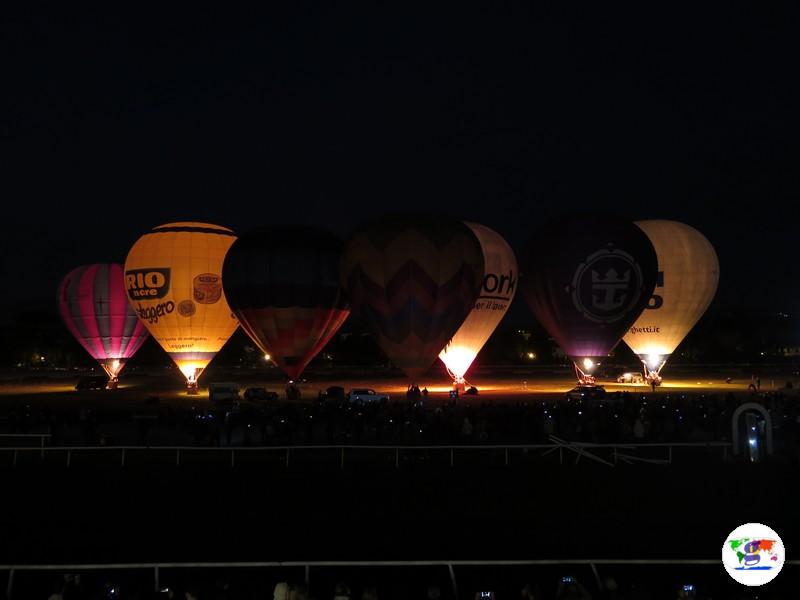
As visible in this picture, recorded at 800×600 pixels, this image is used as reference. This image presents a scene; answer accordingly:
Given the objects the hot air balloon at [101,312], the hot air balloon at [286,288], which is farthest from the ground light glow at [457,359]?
the hot air balloon at [101,312]

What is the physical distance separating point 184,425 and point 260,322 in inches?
646

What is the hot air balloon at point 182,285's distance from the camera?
47.5m

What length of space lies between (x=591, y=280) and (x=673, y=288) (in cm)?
1157

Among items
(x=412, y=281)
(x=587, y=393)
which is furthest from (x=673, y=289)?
(x=412, y=281)

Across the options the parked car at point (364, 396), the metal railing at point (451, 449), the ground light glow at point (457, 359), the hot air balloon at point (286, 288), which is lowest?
the metal railing at point (451, 449)

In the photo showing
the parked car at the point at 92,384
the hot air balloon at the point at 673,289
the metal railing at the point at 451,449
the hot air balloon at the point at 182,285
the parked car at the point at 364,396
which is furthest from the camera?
the parked car at the point at 92,384

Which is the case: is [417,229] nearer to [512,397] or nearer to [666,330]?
[512,397]

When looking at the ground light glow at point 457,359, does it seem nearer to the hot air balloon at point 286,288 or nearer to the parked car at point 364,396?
the hot air balloon at point 286,288

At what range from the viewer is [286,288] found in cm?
4072

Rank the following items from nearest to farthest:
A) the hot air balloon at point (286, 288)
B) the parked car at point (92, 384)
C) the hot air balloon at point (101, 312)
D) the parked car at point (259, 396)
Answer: the hot air balloon at point (286, 288), the parked car at point (259, 396), the hot air balloon at point (101, 312), the parked car at point (92, 384)

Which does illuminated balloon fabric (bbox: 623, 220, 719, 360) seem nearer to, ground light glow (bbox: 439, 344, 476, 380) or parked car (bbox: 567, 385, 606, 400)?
parked car (bbox: 567, 385, 606, 400)

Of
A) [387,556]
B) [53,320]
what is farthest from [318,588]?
[53,320]

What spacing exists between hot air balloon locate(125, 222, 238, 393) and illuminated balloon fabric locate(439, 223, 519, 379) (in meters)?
14.7

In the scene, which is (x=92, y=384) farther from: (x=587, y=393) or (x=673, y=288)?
(x=673, y=288)
